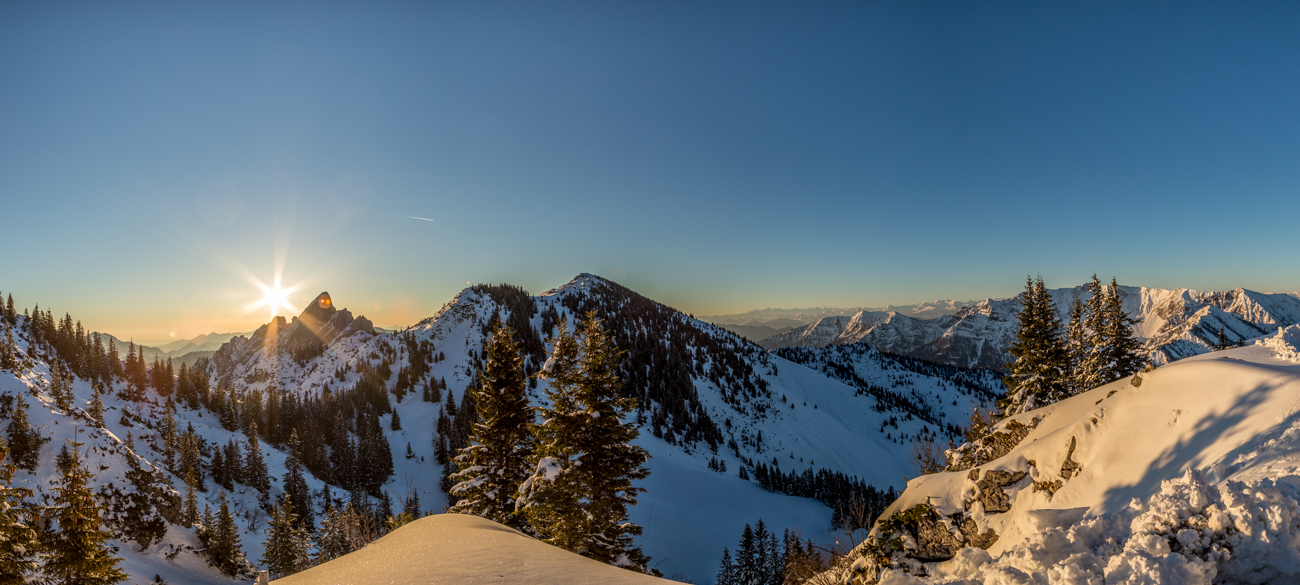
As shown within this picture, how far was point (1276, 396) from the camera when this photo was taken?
6.36 m

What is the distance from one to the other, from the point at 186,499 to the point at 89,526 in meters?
51.0

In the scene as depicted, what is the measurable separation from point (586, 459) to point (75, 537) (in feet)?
66.8

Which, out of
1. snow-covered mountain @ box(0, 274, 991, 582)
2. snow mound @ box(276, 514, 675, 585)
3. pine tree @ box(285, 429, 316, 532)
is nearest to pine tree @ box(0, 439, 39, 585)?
snow mound @ box(276, 514, 675, 585)

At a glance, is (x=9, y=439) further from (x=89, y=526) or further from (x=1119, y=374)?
(x=1119, y=374)

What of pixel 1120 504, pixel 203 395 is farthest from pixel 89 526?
pixel 203 395

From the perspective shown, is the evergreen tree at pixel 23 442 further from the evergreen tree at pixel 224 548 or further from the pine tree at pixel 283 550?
the pine tree at pixel 283 550

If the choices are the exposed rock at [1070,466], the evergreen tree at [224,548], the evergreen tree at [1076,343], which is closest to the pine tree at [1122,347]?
the evergreen tree at [1076,343]

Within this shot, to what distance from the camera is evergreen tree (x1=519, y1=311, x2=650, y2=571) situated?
55.0ft

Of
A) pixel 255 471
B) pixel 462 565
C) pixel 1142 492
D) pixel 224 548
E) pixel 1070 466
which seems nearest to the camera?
pixel 1142 492

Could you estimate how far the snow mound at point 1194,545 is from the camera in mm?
4055

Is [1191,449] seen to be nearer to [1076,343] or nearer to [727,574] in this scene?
[1076,343]

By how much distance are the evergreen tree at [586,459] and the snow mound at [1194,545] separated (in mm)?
13541

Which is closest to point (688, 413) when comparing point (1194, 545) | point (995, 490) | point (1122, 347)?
point (1122, 347)

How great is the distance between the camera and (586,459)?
17.6 meters
